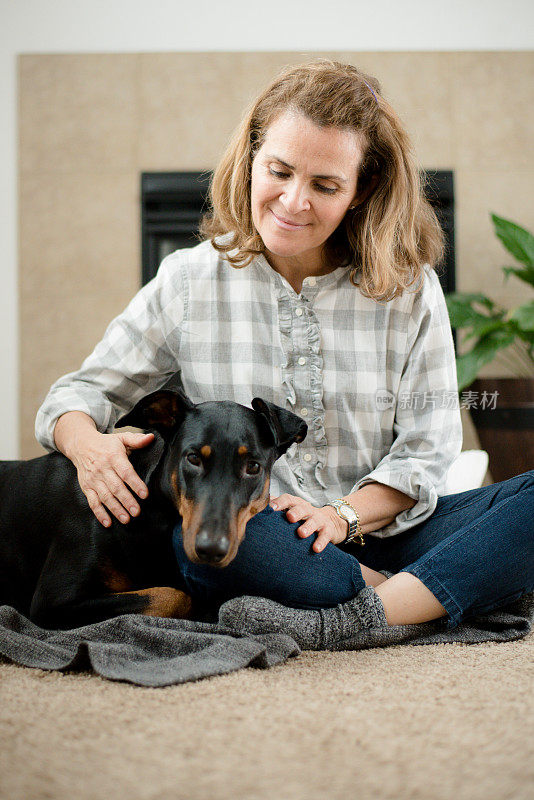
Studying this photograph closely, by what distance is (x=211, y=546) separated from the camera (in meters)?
1.09

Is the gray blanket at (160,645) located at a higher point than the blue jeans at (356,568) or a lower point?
lower

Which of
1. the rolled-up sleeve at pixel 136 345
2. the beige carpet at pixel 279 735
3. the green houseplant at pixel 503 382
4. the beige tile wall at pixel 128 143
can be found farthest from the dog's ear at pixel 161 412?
the beige tile wall at pixel 128 143

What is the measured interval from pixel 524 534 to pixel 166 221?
10.2 feet

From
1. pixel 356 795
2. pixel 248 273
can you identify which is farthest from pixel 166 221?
pixel 356 795

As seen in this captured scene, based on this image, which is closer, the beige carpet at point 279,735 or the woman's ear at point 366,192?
the beige carpet at point 279,735

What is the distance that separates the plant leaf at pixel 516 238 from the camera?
10.9ft

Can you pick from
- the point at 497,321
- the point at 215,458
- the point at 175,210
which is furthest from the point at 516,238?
the point at 215,458

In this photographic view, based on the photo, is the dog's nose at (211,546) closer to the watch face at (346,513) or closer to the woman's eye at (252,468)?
the woman's eye at (252,468)

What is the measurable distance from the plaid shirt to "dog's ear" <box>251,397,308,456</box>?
0.22m

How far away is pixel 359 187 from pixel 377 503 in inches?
28.2

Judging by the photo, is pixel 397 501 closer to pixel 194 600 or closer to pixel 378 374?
pixel 378 374

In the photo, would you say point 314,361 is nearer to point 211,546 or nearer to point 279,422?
point 279,422

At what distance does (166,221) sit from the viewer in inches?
156

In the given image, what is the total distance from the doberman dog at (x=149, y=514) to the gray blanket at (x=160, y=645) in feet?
0.22
